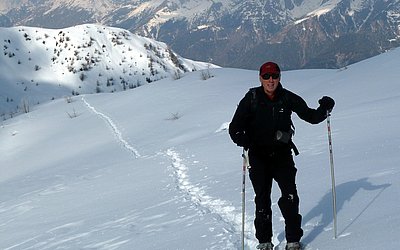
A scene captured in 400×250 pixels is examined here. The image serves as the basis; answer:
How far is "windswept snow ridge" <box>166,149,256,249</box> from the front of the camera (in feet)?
18.5

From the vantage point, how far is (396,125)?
29.5ft

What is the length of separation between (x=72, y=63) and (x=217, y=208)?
42075 millimetres

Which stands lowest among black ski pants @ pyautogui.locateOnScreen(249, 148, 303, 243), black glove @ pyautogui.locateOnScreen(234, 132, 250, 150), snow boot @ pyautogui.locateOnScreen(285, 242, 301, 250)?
snow boot @ pyautogui.locateOnScreen(285, 242, 301, 250)

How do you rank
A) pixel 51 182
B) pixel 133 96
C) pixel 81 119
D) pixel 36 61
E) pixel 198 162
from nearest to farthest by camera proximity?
1. pixel 198 162
2. pixel 51 182
3. pixel 81 119
4. pixel 133 96
5. pixel 36 61

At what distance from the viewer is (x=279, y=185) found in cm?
506

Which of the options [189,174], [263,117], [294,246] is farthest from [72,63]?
[294,246]

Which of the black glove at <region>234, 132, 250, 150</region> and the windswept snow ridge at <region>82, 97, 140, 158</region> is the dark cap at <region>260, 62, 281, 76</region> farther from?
the windswept snow ridge at <region>82, 97, 140, 158</region>

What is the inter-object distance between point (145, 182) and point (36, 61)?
3964 cm

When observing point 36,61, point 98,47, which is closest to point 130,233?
point 36,61

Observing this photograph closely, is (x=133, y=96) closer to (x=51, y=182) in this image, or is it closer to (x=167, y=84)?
(x=167, y=84)

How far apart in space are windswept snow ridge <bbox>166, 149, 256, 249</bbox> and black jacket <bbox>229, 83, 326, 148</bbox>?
1187 mm

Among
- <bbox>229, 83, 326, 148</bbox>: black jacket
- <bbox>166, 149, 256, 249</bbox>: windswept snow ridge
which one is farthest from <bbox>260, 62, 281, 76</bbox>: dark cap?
<bbox>166, 149, 256, 249</bbox>: windswept snow ridge

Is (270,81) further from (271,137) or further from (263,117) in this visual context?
(271,137)

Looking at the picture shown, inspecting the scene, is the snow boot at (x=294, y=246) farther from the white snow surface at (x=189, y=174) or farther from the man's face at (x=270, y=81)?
the man's face at (x=270, y=81)
